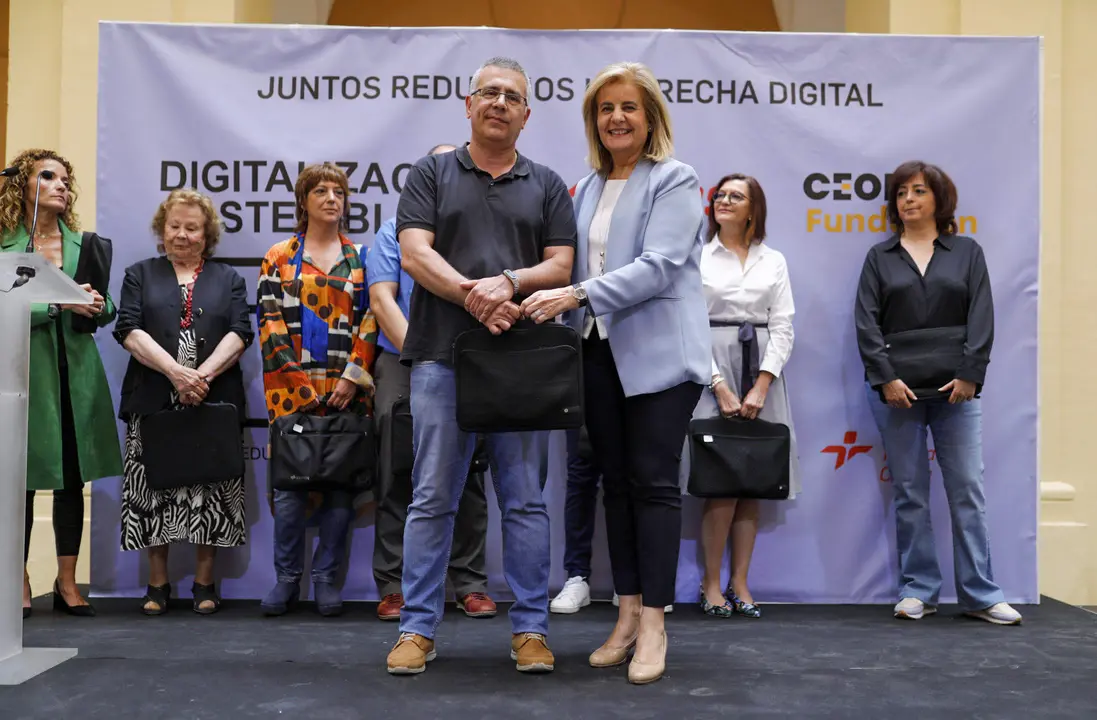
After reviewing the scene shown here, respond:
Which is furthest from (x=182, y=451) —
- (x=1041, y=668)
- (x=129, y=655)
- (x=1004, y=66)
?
(x=1004, y=66)

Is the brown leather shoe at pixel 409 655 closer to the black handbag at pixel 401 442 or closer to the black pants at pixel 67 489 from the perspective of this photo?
the black handbag at pixel 401 442

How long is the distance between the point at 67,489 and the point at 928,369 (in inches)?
125

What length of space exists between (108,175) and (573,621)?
247 cm

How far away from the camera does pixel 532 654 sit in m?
2.72

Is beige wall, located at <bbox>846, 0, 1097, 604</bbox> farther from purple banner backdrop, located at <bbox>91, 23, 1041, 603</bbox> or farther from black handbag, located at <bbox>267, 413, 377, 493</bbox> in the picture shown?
black handbag, located at <bbox>267, 413, 377, 493</bbox>

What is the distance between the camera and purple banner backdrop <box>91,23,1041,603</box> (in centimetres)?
401

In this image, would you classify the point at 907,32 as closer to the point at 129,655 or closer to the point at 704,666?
the point at 704,666

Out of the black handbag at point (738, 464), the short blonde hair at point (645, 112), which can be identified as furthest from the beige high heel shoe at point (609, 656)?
the short blonde hair at point (645, 112)

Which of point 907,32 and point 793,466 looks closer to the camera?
point 793,466

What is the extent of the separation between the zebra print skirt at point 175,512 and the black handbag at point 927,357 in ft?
8.16

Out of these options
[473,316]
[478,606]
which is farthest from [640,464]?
[478,606]

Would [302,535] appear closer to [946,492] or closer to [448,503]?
[448,503]

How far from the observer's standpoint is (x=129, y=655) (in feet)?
9.61

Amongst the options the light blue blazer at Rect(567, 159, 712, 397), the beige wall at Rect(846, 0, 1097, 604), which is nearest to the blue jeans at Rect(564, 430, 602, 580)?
the light blue blazer at Rect(567, 159, 712, 397)
